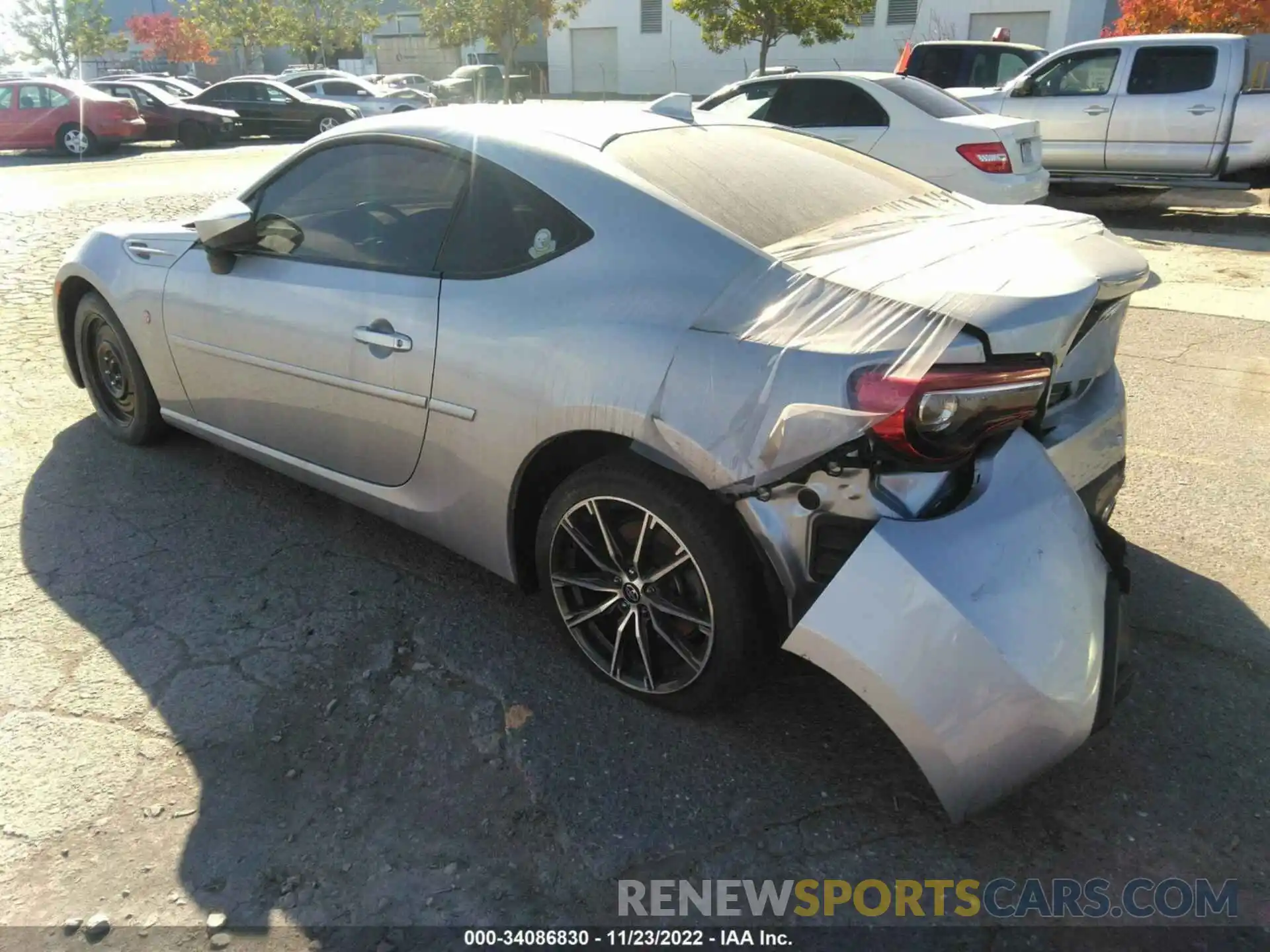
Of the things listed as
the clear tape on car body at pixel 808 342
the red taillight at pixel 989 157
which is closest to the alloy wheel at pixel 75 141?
the red taillight at pixel 989 157

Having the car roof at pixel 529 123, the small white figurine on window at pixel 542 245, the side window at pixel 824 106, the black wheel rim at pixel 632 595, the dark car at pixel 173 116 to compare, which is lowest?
the black wheel rim at pixel 632 595

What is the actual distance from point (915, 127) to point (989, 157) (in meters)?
0.78

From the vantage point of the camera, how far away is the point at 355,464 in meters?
3.38

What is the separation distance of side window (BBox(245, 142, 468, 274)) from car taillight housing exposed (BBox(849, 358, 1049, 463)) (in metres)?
1.56

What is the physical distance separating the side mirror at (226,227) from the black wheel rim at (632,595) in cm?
179

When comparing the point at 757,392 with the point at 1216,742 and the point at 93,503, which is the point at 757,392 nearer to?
the point at 1216,742

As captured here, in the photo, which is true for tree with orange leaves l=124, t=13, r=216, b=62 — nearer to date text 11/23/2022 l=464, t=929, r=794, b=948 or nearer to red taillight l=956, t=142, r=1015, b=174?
red taillight l=956, t=142, r=1015, b=174

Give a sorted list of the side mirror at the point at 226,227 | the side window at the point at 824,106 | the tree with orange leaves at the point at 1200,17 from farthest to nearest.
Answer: the tree with orange leaves at the point at 1200,17, the side window at the point at 824,106, the side mirror at the point at 226,227

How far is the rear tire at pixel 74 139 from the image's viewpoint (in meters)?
18.3

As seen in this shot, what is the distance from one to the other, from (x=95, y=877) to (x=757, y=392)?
6.26 feet

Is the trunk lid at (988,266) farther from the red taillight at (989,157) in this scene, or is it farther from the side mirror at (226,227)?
the red taillight at (989,157)

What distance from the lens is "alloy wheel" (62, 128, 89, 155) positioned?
1841 cm

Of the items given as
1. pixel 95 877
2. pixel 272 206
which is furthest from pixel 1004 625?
pixel 272 206

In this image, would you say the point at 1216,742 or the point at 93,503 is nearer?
the point at 1216,742
